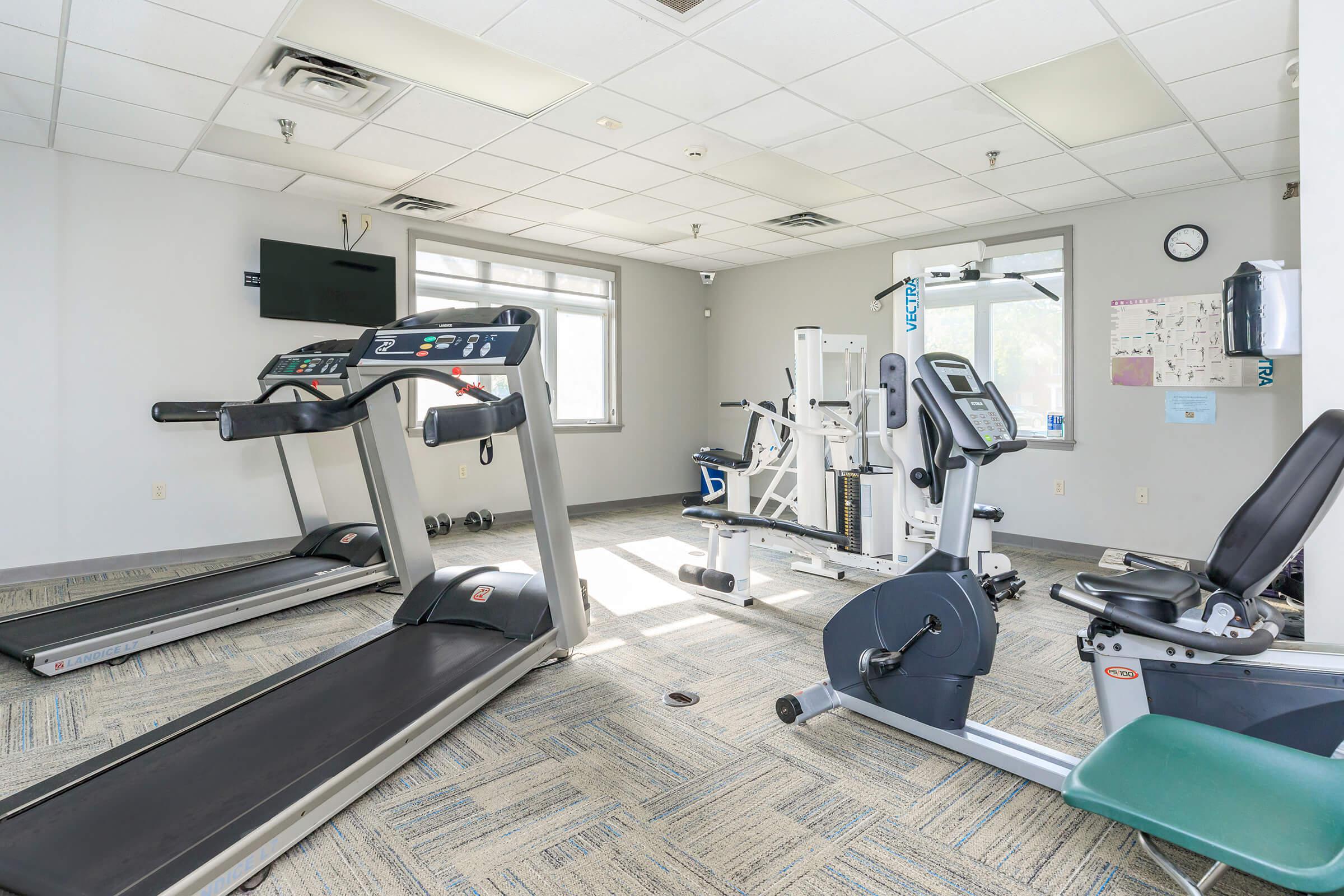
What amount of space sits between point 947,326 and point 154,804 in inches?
230

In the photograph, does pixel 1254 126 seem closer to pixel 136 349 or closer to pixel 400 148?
pixel 400 148

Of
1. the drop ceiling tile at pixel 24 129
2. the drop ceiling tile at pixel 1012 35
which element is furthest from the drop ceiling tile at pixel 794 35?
the drop ceiling tile at pixel 24 129

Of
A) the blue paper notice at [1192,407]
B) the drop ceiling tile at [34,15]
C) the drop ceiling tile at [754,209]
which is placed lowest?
the blue paper notice at [1192,407]

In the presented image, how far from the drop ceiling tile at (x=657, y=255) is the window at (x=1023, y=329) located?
8.00 feet

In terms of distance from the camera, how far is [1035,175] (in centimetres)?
442

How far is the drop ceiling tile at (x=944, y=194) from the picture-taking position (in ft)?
15.2

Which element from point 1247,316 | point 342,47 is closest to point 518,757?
point 1247,316

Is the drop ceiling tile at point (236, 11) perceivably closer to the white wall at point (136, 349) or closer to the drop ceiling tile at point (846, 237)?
the white wall at point (136, 349)

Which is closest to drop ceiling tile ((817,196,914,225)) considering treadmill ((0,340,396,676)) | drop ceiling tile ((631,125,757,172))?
drop ceiling tile ((631,125,757,172))

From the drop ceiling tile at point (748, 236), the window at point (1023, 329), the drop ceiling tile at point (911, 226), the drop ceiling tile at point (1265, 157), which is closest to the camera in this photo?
the drop ceiling tile at point (1265, 157)

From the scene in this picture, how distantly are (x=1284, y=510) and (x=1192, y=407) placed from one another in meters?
3.80

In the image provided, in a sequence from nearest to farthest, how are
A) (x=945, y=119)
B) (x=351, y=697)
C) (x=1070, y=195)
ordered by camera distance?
(x=351, y=697), (x=945, y=119), (x=1070, y=195)

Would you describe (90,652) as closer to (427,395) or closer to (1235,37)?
(427,395)

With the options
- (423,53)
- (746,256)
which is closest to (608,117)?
(423,53)
